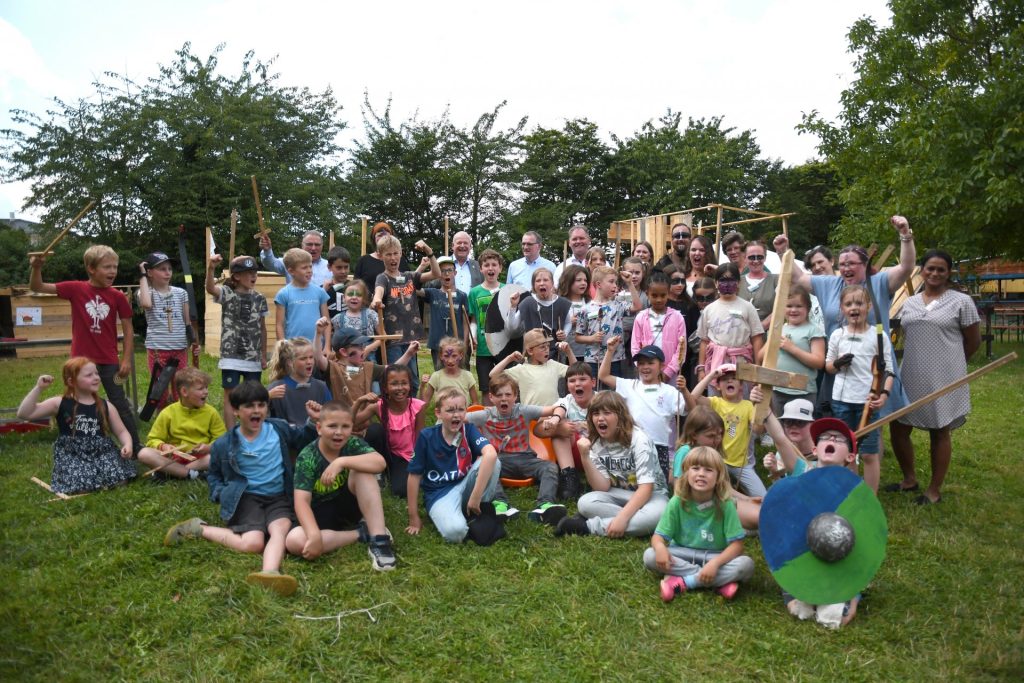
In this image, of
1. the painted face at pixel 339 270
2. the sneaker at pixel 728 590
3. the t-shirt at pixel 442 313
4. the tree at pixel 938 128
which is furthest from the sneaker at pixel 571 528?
the tree at pixel 938 128

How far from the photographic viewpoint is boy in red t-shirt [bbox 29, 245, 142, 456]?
698 cm

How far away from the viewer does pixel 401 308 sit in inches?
297

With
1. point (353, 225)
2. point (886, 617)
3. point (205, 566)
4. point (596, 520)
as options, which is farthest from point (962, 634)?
point (353, 225)

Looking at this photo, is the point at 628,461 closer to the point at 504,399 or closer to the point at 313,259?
the point at 504,399

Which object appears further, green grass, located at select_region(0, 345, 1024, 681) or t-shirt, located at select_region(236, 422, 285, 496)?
t-shirt, located at select_region(236, 422, 285, 496)

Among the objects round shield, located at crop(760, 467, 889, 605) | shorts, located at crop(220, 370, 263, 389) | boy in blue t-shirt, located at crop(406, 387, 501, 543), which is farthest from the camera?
shorts, located at crop(220, 370, 263, 389)

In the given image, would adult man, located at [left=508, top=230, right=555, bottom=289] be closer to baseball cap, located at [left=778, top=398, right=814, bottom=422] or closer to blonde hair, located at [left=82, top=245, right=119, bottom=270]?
baseball cap, located at [left=778, top=398, right=814, bottom=422]

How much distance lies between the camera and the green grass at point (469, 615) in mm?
3648

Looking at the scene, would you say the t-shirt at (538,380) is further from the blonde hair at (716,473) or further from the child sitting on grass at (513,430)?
the blonde hair at (716,473)

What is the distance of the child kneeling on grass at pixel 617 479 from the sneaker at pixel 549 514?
0.11m

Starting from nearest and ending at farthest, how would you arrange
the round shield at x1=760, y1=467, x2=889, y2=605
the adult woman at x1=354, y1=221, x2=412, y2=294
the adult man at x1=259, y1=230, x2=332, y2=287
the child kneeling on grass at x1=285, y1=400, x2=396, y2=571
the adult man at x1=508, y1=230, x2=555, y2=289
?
the round shield at x1=760, y1=467, x2=889, y2=605 < the child kneeling on grass at x1=285, y1=400, x2=396, y2=571 < the adult woman at x1=354, y1=221, x2=412, y2=294 < the adult man at x1=259, y1=230, x2=332, y2=287 < the adult man at x1=508, y1=230, x2=555, y2=289

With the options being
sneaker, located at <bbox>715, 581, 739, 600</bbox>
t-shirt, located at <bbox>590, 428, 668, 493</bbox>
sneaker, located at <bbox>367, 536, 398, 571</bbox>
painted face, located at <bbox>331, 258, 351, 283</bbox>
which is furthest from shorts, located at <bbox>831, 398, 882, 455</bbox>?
painted face, located at <bbox>331, 258, 351, 283</bbox>

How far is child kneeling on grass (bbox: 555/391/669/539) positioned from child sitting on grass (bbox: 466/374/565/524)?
61 cm

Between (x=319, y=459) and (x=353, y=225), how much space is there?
2083 cm
